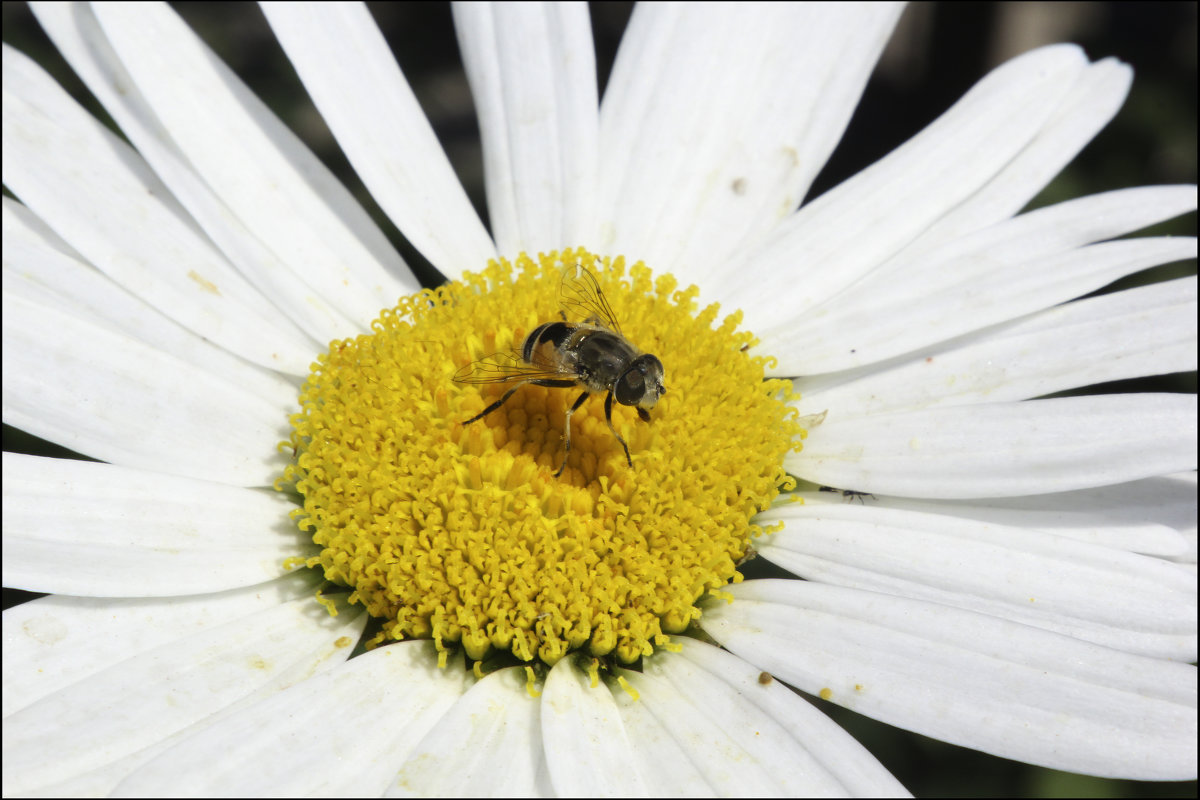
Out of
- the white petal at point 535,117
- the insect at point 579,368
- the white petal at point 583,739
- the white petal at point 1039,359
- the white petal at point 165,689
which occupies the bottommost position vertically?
the white petal at point 165,689

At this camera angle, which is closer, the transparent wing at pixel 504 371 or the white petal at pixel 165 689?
the white petal at pixel 165 689

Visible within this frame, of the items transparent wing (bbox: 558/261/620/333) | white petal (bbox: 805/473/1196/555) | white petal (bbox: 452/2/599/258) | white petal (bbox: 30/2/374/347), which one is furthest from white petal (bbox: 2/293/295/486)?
white petal (bbox: 805/473/1196/555)

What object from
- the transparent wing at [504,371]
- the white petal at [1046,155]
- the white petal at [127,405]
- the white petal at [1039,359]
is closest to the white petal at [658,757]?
the transparent wing at [504,371]

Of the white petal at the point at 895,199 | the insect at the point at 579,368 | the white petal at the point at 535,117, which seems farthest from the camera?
the white petal at the point at 535,117

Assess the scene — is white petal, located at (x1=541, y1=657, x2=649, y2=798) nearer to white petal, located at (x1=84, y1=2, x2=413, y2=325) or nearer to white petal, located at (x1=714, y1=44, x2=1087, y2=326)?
white petal, located at (x1=714, y1=44, x2=1087, y2=326)

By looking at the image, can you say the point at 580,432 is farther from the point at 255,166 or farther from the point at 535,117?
the point at 255,166

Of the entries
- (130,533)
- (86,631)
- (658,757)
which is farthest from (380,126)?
(658,757)

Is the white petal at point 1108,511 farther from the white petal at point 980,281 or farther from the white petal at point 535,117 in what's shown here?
the white petal at point 535,117

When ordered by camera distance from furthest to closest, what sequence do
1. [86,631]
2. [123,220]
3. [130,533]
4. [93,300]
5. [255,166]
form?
1. [255,166]
2. [123,220]
3. [93,300]
4. [130,533]
5. [86,631]
